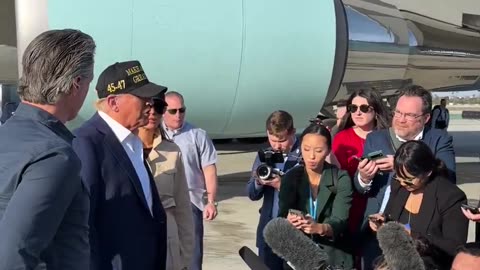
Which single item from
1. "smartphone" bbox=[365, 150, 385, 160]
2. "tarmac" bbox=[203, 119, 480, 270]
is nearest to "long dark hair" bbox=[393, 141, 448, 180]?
"smartphone" bbox=[365, 150, 385, 160]

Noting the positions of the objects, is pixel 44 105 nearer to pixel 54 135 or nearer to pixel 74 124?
pixel 54 135

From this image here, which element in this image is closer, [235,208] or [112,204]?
[112,204]

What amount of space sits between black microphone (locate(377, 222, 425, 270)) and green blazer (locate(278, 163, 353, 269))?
1103 mm

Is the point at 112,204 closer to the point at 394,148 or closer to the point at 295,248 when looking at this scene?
the point at 295,248

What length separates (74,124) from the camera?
834 centimetres

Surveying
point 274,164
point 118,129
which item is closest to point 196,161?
point 274,164

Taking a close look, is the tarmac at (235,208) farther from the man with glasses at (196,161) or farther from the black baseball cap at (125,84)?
the black baseball cap at (125,84)

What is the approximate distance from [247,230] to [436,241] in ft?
15.9

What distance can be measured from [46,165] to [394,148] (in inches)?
105

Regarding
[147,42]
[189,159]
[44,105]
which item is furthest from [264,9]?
[44,105]

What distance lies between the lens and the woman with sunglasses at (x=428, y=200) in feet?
11.8

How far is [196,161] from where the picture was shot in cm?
546

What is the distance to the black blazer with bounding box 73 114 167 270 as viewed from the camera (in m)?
3.07

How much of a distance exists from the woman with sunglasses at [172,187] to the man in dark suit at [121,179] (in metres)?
0.37
